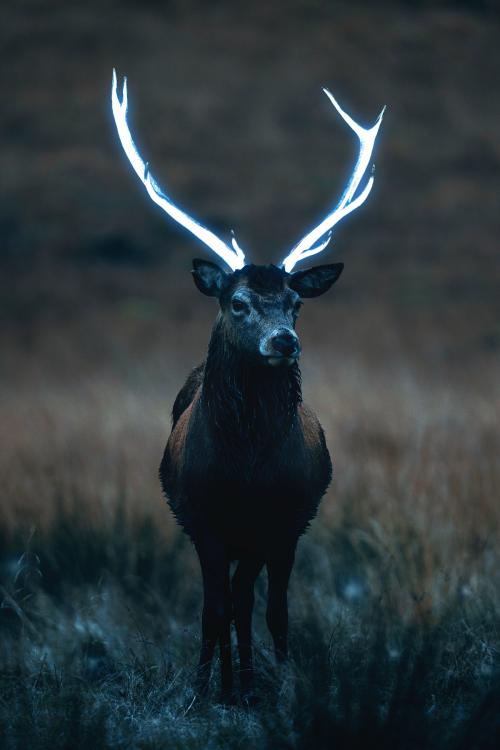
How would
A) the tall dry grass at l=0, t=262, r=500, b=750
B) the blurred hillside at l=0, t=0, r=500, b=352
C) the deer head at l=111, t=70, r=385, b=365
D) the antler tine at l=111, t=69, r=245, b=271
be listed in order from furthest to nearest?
the blurred hillside at l=0, t=0, r=500, b=352 < the antler tine at l=111, t=69, r=245, b=271 < the deer head at l=111, t=70, r=385, b=365 < the tall dry grass at l=0, t=262, r=500, b=750

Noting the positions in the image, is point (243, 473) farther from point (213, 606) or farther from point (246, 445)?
point (213, 606)

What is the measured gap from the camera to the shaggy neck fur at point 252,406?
4.87m

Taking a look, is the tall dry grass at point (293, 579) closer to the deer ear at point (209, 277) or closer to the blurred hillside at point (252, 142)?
the deer ear at point (209, 277)

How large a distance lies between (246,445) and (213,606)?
2.29 feet

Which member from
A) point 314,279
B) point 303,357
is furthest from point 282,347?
point 303,357

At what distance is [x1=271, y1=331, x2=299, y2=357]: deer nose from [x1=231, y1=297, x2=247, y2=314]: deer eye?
288mm

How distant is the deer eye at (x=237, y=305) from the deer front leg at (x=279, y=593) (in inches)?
36.0

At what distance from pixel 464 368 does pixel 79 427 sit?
6.56 m

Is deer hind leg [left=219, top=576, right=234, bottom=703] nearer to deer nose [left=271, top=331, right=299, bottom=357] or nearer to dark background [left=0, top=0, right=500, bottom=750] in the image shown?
dark background [left=0, top=0, right=500, bottom=750]

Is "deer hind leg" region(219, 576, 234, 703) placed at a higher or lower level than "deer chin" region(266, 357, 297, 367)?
lower

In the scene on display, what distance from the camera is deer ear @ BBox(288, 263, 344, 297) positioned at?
505cm

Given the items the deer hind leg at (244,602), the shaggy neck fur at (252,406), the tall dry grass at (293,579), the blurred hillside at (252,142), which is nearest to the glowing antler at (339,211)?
the shaggy neck fur at (252,406)

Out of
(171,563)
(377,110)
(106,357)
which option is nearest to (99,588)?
(171,563)

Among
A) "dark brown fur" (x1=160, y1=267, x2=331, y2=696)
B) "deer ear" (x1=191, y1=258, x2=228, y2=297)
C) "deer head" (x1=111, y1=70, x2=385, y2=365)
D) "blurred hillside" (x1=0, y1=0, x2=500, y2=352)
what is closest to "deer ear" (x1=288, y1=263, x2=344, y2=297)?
"deer head" (x1=111, y1=70, x2=385, y2=365)
